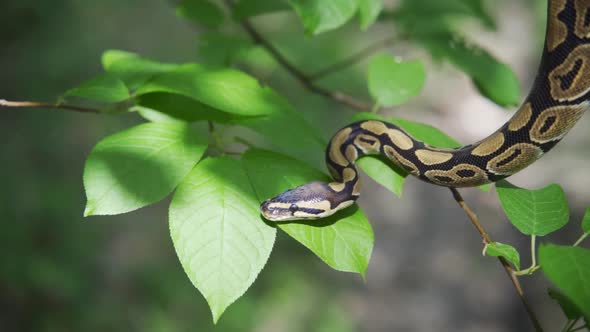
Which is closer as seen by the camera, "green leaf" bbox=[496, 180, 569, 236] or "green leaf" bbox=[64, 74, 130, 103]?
"green leaf" bbox=[496, 180, 569, 236]

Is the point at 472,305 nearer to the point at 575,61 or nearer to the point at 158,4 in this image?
the point at 575,61

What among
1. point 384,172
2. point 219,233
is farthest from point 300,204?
point 219,233

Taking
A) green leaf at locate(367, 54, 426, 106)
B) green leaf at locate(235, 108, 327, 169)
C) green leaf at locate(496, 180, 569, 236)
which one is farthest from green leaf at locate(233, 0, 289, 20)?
green leaf at locate(496, 180, 569, 236)

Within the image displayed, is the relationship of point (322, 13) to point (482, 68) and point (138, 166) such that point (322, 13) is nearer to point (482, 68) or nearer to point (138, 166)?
point (138, 166)

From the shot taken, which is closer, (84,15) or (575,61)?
(575,61)

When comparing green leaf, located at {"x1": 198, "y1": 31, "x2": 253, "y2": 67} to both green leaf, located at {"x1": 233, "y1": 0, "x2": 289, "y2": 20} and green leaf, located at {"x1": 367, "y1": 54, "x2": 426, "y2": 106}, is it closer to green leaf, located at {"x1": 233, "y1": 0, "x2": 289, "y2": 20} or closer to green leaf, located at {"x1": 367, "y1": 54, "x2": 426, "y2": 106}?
green leaf, located at {"x1": 233, "y1": 0, "x2": 289, "y2": 20}

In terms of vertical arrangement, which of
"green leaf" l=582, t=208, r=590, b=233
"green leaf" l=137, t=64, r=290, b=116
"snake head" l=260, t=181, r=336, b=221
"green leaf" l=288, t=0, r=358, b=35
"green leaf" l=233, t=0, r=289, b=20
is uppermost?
"green leaf" l=288, t=0, r=358, b=35

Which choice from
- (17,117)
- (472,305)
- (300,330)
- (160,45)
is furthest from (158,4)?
(472,305)
